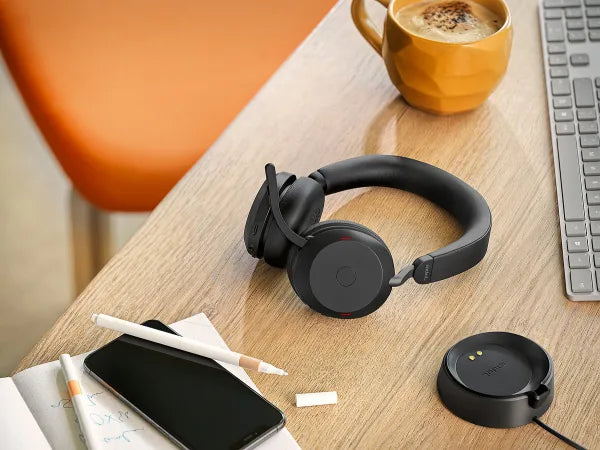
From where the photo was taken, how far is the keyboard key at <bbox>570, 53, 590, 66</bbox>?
1.10 meters

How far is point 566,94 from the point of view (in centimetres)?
107

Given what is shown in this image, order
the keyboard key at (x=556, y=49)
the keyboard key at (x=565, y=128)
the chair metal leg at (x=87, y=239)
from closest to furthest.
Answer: the keyboard key at (x=565, y=128) → the keyboard key at (x=556, y=49) → the chair metal leg at (x=87, y=239)

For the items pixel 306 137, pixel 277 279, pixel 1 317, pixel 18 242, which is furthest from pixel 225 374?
pixel 18 242

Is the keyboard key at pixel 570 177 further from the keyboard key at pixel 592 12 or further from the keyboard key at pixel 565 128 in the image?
the keyboard key at pixel 592 12

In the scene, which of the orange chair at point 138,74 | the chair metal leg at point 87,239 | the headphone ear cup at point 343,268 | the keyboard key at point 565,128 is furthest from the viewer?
the chair metal leg at point 87,239

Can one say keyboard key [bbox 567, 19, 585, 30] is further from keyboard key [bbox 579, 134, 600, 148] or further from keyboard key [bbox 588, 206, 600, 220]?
keyboard key [bbox 588, 206, 600, 220]

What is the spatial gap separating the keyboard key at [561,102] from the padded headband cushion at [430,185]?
0.64 ft

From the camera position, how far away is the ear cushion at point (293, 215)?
0.85 metres

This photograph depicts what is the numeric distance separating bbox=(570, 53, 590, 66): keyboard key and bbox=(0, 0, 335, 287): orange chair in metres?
0.56

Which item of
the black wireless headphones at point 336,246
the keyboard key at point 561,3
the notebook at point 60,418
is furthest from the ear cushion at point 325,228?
the keyboard key at point 561,3

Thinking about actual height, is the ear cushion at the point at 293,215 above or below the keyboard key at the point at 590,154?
above

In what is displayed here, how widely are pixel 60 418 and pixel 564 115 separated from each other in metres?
0.64

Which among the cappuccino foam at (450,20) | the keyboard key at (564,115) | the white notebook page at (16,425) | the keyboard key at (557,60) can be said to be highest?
the white notebook page at (16,425)

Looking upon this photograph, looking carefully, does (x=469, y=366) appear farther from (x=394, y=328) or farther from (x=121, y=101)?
(x=121, y=101)
